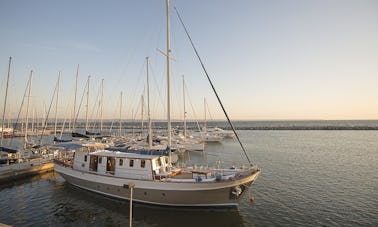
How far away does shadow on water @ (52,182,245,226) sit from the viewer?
12874mm

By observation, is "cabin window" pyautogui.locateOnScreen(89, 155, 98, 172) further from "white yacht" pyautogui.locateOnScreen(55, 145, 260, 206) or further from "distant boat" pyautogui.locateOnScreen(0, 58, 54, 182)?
"distant boat" pyautogui.locateOnScreen(0, 58, 54, 182)

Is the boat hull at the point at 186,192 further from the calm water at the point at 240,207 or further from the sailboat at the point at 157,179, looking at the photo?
the calm water at the point at 240,207

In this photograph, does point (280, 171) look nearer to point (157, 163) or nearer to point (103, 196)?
point (157, 163)

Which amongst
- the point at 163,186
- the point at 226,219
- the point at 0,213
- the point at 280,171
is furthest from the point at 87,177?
the point at 280,171

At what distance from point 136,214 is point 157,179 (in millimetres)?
2541

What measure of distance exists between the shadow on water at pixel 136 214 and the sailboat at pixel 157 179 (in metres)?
0.48

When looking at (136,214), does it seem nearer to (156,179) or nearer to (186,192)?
(156,179)

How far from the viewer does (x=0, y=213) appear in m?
14.3

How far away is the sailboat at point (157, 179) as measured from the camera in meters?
13.3

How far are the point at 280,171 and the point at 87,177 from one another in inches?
798

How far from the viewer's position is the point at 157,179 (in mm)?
14492

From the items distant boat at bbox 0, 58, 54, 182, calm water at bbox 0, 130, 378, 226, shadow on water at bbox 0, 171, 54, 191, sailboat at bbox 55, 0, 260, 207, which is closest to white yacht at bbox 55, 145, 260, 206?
sailboat at bbox 55, 0, 260, 207

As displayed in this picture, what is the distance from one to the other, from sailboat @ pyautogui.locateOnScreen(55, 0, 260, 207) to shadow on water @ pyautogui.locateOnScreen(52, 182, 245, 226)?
1.58ft

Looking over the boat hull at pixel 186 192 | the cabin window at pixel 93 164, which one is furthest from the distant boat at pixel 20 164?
the boat hull at pixel 186 192
